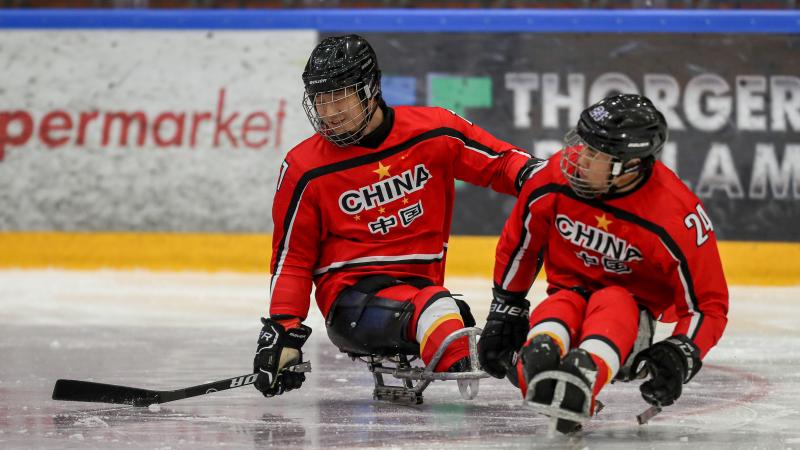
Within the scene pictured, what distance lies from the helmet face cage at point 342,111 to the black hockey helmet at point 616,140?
763 mm

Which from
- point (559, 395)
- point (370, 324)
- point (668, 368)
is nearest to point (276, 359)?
point (370, 324)

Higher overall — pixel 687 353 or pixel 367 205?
pixel 367 205

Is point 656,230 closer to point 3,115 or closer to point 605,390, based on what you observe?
point 605,390

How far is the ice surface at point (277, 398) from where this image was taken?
3.10 metres

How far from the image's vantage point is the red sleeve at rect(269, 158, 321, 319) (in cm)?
371

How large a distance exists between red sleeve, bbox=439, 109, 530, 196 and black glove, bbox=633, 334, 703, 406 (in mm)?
971

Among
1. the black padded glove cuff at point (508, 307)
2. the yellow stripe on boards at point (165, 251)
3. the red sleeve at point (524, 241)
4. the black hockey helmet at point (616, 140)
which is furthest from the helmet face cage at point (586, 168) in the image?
the yellow stripe on boards at point (165, 251)

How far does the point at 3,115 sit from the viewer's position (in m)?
7.50

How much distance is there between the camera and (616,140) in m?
3.01

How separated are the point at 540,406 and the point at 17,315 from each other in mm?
3600

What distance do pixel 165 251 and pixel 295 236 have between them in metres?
3.72

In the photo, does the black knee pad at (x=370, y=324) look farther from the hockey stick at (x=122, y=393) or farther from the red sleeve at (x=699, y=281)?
the red sleeve at (x=699, y=281)

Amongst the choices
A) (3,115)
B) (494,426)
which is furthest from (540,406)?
(3,115)

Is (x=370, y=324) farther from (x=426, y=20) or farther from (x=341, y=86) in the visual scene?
(x=426, y=20)
